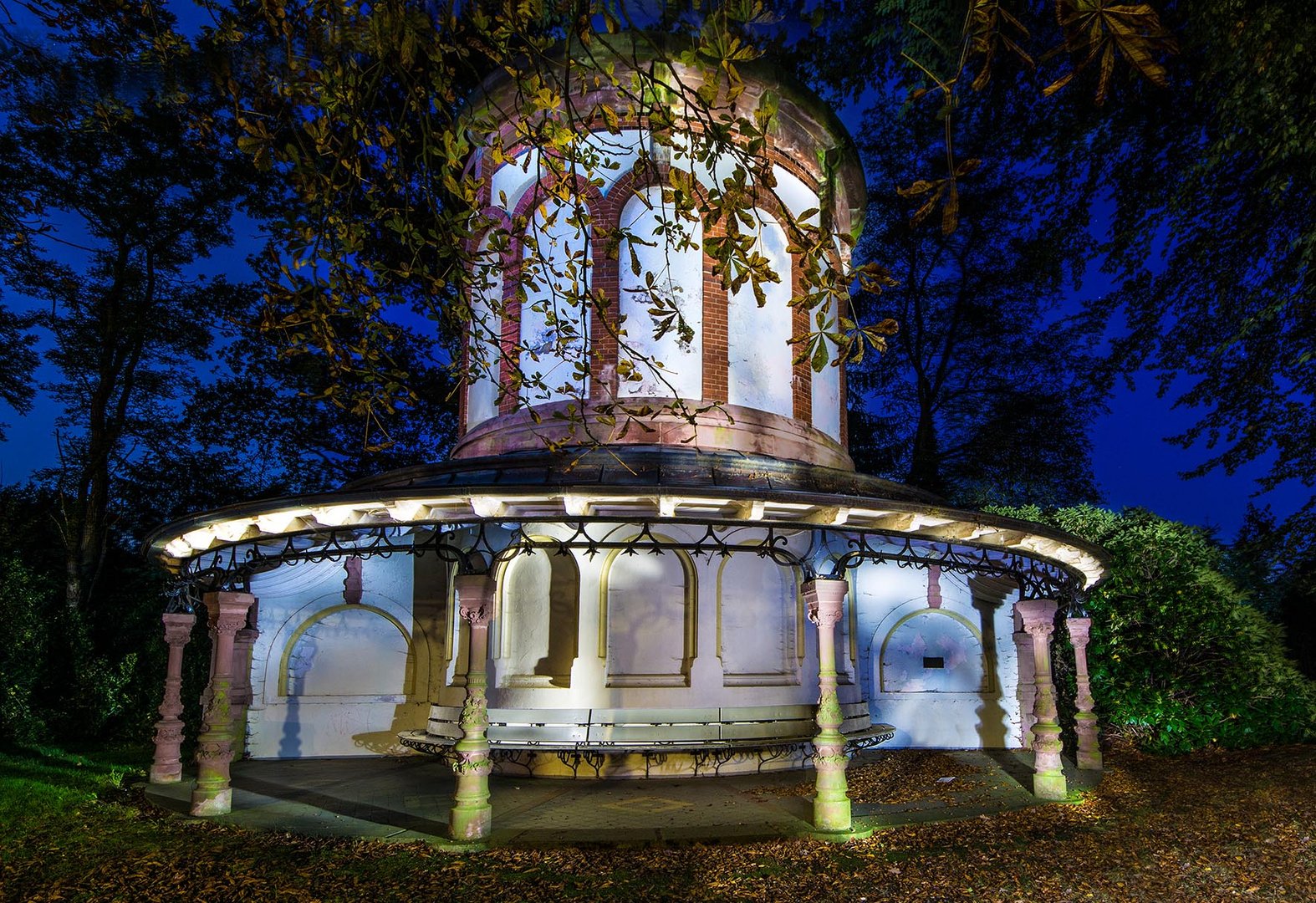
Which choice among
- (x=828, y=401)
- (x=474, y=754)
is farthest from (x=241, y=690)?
(x=828, y=401)

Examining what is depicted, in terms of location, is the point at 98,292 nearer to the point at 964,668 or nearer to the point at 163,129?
the point at 163,129

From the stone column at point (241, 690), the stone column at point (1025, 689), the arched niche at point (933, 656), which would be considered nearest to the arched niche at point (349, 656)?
the stone column at point (241, 690)

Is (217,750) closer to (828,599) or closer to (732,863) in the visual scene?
(732,863)

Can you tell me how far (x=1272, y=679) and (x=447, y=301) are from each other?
13018 millimetres

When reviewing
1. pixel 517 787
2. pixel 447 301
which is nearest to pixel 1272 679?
pixel 517 787

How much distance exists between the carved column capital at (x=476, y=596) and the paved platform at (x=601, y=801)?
5.86 ft

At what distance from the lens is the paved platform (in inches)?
285

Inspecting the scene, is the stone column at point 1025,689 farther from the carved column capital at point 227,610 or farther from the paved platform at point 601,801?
the carved column capital at point 227,610

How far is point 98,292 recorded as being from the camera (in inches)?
736

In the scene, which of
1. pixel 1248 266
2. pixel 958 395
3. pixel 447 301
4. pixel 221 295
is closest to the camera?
pixel 447 301

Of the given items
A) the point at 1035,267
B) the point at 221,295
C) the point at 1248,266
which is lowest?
the point at 1248,266

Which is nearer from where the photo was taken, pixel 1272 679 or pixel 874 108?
pixel 1272 679

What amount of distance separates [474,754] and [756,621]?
13.3 feet

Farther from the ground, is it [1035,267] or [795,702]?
[1035,267]
